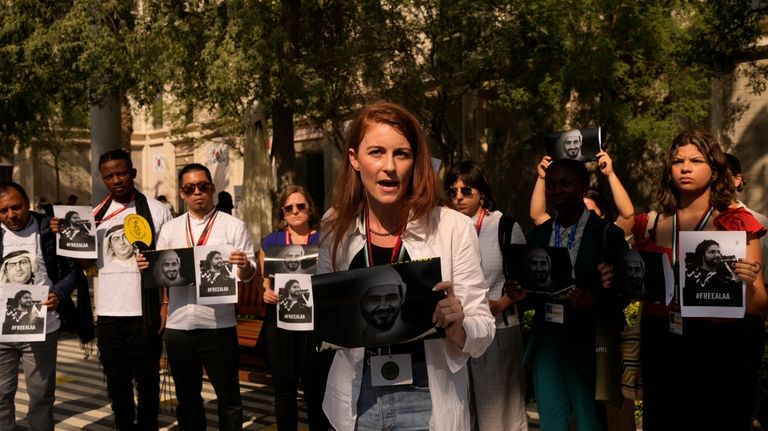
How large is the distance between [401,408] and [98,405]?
19.4ft

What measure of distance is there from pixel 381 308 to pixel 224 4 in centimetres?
978

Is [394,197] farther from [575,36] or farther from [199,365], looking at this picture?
[575,36]

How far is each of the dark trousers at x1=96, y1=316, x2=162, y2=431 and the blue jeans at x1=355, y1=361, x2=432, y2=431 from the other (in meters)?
3.25

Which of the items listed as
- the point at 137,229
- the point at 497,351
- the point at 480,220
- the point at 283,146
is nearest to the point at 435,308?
the point at 497,351

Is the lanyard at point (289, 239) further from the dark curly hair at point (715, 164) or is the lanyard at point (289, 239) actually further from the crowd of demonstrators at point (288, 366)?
the dark curly hair at point (715, 164)

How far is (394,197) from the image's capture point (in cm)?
275

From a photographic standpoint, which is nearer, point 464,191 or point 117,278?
point 464,191

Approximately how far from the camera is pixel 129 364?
574 centimetres

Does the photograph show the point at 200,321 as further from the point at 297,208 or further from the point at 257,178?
the point at 257,178

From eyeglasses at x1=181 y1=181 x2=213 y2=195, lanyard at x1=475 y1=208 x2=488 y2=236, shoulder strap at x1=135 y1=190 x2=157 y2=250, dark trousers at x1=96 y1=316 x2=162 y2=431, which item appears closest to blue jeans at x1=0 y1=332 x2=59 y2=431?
dark trousers at x1=96 y1=316 x2=162 y2=431

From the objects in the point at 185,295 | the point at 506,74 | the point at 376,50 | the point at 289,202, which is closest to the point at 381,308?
the point at 185,295

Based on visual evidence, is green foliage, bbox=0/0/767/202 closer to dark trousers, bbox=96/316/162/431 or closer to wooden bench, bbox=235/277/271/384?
wooden bench, bbox=235/277/271/384

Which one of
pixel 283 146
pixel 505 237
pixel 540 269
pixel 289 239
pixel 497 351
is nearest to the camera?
pixel 540 269

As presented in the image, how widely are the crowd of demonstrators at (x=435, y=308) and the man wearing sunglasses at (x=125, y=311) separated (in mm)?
12
